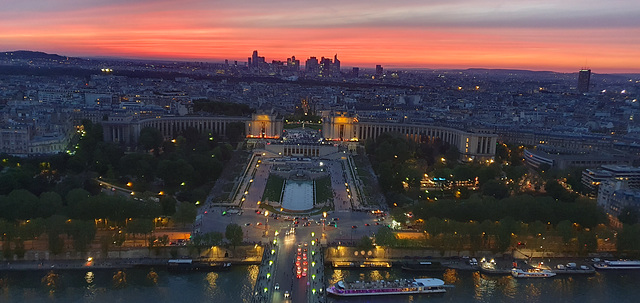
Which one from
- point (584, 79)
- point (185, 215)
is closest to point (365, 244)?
point (185, 215)

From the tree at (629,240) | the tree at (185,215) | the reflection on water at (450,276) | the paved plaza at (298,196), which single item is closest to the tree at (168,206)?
the tree at (185,215)

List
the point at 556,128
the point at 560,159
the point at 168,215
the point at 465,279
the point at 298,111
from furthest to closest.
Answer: the point at 298,111 < the point at 556,128 < the point at 560,159 < the point at 168,215 < the point at 465,279

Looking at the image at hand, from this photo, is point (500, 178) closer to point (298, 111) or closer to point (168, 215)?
point (168, 215)

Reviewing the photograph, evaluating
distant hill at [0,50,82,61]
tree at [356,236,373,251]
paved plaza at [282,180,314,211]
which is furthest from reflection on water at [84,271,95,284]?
distant hill at [0,50,82,61]

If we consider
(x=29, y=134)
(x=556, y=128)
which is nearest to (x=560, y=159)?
(x=556, y=128)

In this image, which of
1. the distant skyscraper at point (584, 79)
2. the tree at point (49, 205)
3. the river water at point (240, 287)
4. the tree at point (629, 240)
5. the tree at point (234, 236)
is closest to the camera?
the river water at point (240, 287)

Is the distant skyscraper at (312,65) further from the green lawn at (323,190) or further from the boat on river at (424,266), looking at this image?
the boat on river at (424,266)
